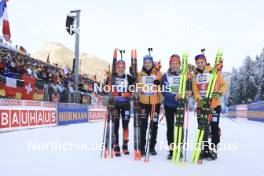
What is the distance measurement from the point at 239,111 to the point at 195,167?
2922 cm

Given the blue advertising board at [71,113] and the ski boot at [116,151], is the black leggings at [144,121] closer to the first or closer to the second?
the ski boot at [116,151]

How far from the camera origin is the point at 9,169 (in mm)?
5531

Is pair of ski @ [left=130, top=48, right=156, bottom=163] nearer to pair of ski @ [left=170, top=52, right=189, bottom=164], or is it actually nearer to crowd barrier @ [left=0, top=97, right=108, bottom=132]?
pair of ski @ [left=170, top=52, right=189, bottom=164]

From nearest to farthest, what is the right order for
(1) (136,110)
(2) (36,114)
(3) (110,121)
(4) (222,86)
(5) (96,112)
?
(4) (222,86) < (1) (136,110) < (3) (110,121) < (2) (36,114) < (5) (96,112)

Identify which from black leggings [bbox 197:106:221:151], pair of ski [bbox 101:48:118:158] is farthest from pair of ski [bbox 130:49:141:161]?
black leggings [bbox 197:106:221:151]

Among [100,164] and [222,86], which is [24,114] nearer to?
[100,164]

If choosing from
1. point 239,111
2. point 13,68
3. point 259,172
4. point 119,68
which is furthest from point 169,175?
point 239,111

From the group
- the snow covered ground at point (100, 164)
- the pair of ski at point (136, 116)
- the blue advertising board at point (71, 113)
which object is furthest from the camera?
the blue advertising board at point (71, 113)

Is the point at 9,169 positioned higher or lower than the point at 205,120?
lower

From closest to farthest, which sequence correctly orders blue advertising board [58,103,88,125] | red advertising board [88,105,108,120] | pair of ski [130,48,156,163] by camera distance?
pair of ski [130,48,156,163] → blue advertising board [58,103,88,125] → red advertising board [88,105,108,120]

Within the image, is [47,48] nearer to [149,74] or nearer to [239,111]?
[239,111]

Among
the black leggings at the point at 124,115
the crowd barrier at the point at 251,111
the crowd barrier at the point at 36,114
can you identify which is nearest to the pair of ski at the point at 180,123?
the black leggings at the point at 124,115

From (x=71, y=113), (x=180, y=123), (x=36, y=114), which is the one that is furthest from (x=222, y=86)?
(x=71, y=113)

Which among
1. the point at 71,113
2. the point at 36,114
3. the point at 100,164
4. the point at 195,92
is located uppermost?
the point at 195,92
